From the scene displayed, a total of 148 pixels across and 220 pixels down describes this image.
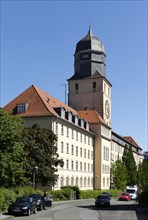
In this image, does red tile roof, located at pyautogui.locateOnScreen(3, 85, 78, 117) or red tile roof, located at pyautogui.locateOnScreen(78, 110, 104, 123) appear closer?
red tile roof, located at pyautogui.locateOnScreen(3, 85, 78, 117)

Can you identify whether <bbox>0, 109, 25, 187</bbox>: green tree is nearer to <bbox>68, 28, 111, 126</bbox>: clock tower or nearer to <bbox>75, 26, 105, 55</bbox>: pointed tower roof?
<bbox>68, 28, 111, 126</bbox>: clock tower

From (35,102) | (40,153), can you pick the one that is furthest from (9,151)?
(35,102)

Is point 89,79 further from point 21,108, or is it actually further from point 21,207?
point 21,207

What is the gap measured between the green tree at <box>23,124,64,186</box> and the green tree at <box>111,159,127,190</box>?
141 ft

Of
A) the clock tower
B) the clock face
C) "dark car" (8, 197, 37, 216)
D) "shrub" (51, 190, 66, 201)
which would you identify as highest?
the clock tower

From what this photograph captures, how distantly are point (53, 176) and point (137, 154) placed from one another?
10023 cm

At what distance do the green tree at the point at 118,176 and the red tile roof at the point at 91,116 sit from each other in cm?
1431

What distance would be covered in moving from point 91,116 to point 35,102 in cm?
2595

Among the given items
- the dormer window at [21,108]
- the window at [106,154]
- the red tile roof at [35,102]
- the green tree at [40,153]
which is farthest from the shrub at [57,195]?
the window at [106,154]

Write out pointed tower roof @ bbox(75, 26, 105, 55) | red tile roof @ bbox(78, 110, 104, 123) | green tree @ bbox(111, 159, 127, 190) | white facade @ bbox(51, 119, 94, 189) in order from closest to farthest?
white facade @ bbox(51, 119, 94, 189) < red tile roof @ bbox(78, 110, 104, 123) < pointed tower roof @ bbox(75, 26, 105, 55) < green tree @ bbox(111, 159, 127, 190)

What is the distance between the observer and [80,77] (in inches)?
3740

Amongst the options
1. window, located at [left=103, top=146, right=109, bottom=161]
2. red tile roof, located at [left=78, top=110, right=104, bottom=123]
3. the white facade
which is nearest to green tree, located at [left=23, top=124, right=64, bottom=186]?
the white facade

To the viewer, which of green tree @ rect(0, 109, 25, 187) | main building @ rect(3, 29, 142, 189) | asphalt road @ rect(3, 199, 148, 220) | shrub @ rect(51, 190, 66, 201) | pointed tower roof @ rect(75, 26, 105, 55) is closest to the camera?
asphalt road @ rect(3, 199, 148, 220)

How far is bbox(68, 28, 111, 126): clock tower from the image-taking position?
94.1 meters
